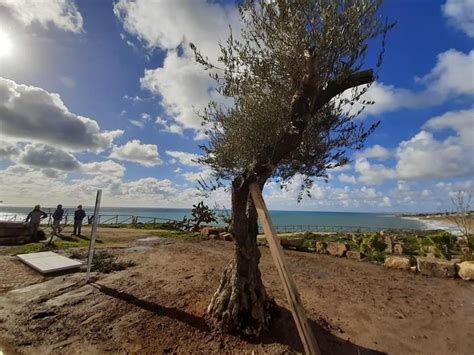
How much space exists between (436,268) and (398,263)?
140cm

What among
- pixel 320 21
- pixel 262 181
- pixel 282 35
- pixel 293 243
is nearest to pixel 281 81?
pixel 282 35

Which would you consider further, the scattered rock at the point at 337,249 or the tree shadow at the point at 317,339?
the scattered rock at the point at 337,249

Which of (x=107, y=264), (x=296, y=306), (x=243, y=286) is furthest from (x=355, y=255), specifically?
(x=296, y=306)

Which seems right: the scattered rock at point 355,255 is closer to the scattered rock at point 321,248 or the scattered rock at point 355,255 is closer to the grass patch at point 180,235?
the scattered rock at point 321,248

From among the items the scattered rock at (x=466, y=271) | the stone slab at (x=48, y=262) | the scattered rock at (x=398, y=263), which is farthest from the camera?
the scattered rock at (x=398, y=263)

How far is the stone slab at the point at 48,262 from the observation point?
988 cm

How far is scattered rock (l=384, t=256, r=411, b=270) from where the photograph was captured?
12117 mm

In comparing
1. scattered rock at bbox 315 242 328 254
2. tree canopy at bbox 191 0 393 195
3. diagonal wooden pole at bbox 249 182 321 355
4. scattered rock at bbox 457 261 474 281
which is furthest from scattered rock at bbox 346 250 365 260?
diagonal wooden pole at bbox 249 182 321 355

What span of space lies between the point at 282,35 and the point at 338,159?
3.47m

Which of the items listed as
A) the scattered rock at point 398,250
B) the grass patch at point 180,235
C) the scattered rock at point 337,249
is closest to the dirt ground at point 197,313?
the scattered rock at point 337,249

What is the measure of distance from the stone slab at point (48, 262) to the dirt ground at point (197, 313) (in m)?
0.34

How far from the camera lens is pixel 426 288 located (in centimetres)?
970

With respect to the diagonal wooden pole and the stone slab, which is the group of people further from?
the diagonal wooden pole

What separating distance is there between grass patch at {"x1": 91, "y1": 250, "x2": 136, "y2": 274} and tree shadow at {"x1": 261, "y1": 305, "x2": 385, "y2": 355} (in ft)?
22.0
